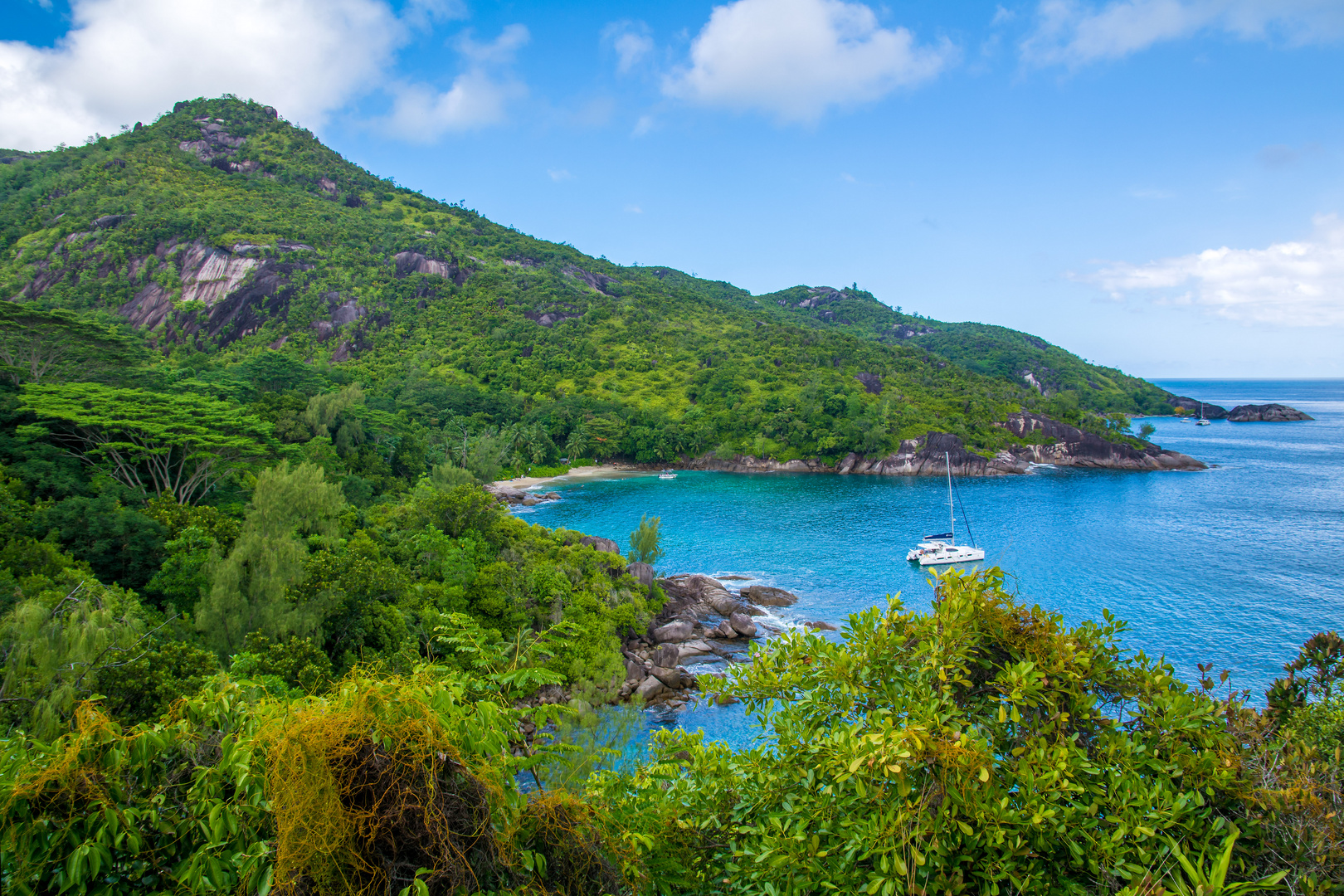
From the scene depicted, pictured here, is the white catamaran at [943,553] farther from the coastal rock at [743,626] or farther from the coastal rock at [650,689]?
the coastal rock at [650,689]

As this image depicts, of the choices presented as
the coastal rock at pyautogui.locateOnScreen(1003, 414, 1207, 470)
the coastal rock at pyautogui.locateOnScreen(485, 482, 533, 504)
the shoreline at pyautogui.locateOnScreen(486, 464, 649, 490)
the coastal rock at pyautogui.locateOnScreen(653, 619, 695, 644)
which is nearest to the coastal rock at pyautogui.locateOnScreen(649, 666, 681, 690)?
the coastal rock at pyautogui.locateOnScreen(653, 619, 695, 644)

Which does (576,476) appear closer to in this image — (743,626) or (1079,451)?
(743,626)

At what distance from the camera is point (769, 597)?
101ft

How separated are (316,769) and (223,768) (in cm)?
71

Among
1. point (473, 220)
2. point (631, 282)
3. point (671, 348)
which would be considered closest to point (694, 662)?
point (671, 348)

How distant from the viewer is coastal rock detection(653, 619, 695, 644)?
2523cm

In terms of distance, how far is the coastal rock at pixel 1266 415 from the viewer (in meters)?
119

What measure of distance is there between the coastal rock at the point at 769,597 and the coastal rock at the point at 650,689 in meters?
10.1

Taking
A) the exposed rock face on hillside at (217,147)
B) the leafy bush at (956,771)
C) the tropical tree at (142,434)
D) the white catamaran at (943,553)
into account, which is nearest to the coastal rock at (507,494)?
the tropical tree at (142,434)

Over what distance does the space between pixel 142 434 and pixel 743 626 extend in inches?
937

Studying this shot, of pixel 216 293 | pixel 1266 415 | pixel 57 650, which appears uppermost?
pixel 216 293

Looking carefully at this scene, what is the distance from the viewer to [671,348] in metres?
98.7

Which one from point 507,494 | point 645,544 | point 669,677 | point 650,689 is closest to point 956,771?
point 650,689

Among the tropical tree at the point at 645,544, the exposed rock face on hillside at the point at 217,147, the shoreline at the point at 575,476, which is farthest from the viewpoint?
the exposed rock face on hillside at the point at 217,147
